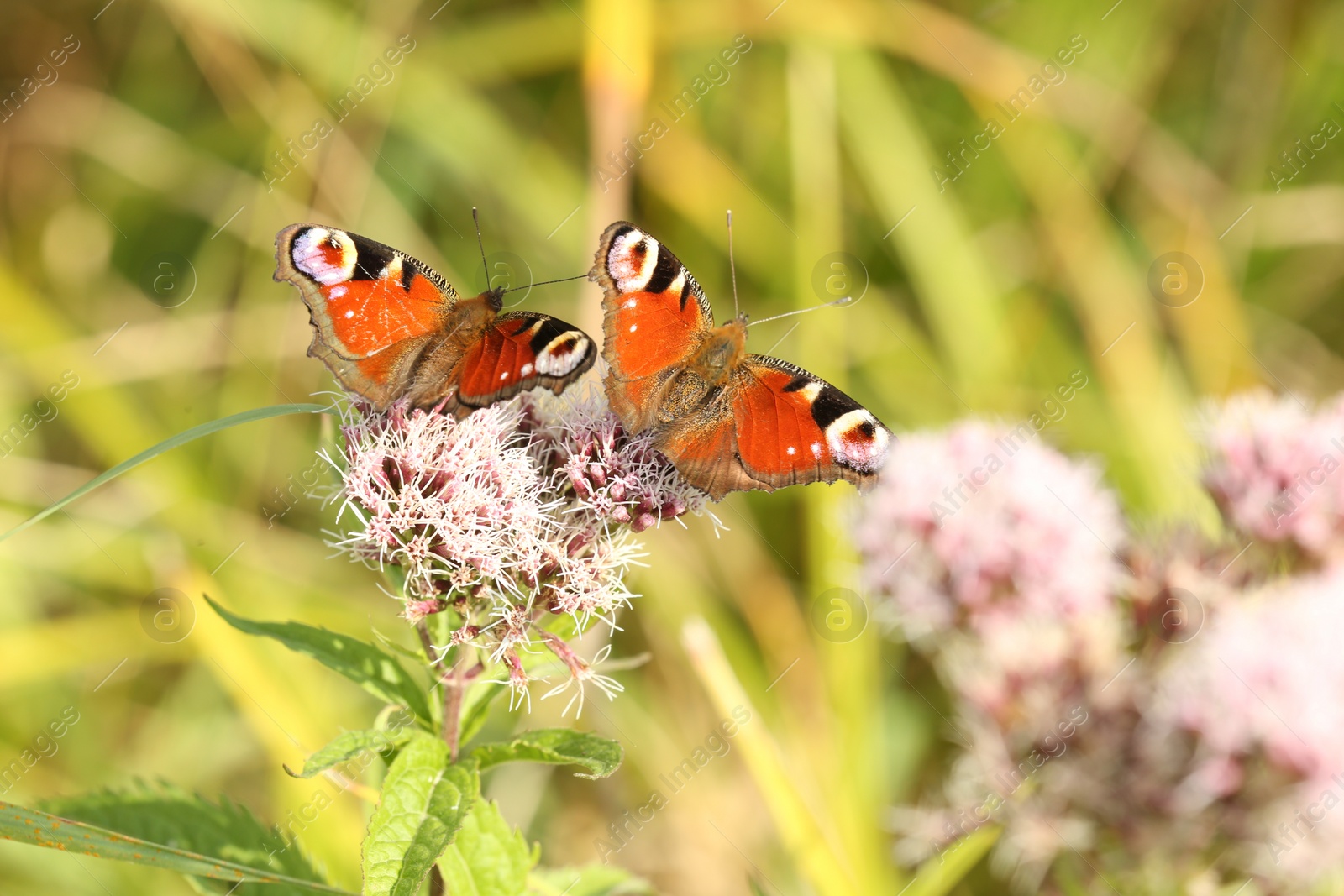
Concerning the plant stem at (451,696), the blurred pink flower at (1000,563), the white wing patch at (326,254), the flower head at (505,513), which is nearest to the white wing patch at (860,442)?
the flower head at (505,513)

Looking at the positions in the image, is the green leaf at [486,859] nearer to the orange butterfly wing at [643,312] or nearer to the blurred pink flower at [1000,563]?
the orange butterfly wing at [643,312]

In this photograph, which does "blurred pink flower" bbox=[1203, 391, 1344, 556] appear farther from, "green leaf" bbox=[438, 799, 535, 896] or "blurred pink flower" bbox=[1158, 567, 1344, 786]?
"green leaf" bbox=[438, 799, 535, 896]

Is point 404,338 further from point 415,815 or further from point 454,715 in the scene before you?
point 415,815

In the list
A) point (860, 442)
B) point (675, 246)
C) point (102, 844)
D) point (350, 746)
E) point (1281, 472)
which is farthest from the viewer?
point (675, 246)

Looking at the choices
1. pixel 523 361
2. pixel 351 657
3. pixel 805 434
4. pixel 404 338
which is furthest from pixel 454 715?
pixel 805 434

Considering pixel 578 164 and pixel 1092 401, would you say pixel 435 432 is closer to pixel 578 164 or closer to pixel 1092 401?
pixel 578 164
